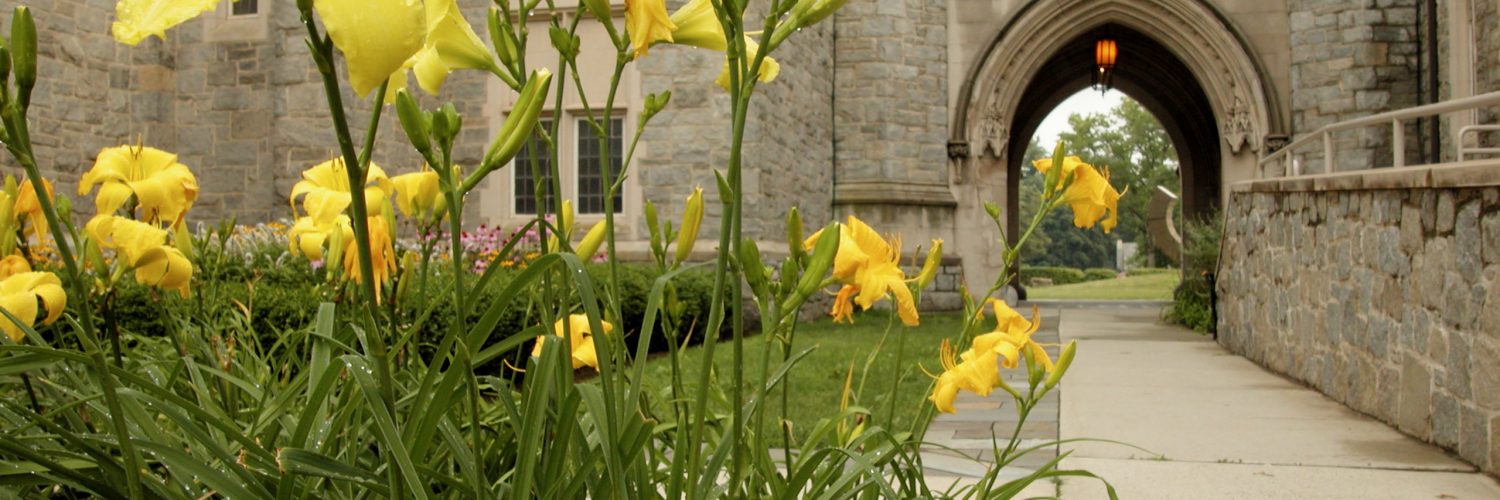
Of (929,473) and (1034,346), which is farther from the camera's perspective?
(929,473)

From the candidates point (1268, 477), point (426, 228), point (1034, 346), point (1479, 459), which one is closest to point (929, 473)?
point (1268, 477)

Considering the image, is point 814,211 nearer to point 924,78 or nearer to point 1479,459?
point 924,78

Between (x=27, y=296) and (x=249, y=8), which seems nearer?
(x=27, y=296)

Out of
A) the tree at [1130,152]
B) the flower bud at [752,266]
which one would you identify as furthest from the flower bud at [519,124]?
the tree at [1130,152]

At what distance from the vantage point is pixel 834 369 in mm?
7223

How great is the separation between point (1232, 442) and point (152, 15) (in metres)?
4.51

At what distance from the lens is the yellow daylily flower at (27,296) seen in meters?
1.35

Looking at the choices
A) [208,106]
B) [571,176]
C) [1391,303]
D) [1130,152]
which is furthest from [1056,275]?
[1391,303]

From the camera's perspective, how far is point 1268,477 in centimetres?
398

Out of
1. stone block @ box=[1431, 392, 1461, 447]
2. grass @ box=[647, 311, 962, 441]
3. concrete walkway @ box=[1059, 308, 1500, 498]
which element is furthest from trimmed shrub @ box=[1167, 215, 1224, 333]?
stone block @ box=[1431, 392, 1461, 447]

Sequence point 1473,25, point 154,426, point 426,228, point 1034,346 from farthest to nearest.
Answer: point 1473,25 < point 1034,346 < point 426,228 < point 154,426

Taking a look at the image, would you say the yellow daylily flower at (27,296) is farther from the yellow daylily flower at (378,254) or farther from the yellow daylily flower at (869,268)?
the yellow daylily flower at (869,268)

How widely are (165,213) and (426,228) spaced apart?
0.35m

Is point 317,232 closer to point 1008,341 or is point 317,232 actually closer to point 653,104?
point 653,104
